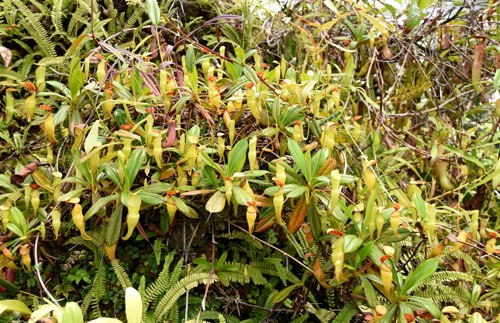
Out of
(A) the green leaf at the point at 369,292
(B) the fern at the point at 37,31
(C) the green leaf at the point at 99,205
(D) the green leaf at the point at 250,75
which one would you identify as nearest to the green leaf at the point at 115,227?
(C) the green leaf at the point at 99,205

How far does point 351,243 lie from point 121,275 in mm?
755

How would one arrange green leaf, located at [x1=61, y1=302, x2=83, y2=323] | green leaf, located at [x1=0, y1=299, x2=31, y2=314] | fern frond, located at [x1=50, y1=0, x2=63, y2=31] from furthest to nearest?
fern frond, located at [x1=50, y1=0, x2=63, y2=31], green leaf, located at [x1=0, y1=299, x2=31, y2=314], green leaf, located at [x1=61, y1=302, x2=83, y2=323]

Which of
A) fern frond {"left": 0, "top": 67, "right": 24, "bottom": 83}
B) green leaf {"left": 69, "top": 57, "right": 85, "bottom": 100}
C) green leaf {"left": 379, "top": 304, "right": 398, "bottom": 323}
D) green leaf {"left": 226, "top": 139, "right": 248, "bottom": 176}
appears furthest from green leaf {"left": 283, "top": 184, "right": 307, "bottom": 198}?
fern frond {"left": 0, "top": 67, "right": 24, "bottom": 83}

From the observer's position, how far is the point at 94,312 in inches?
57.7

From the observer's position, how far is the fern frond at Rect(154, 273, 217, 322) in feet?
4.69

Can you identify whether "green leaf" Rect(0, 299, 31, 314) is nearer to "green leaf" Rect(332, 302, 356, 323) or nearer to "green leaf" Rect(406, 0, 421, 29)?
"green leaf" Rect(332, 302, 356, 323)

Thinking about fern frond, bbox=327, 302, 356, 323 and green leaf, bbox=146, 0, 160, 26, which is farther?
green leaf, bbox=146, 0, 160, 26

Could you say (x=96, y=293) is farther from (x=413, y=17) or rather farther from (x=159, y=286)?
(x=413, y=17)

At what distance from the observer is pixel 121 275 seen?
147 centimetres

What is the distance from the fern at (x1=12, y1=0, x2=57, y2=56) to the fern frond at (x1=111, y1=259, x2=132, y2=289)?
3.79 ft

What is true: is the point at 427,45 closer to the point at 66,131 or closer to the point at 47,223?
the point at 66,131

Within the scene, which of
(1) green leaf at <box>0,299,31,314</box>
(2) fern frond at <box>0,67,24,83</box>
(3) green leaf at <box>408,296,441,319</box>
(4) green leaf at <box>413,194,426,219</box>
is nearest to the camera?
(1) green leaf at <box>0,299,31,314</box>

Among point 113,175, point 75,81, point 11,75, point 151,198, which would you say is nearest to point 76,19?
point 11,75

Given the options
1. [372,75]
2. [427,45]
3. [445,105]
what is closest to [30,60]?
[372,75]
